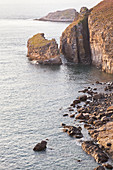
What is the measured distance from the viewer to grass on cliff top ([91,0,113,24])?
112m

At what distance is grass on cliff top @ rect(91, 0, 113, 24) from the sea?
19.5 m

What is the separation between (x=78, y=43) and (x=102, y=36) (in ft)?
49.6

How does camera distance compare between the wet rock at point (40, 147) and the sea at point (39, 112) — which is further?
the wet rock at point (40, 147)

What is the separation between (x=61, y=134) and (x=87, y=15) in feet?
264

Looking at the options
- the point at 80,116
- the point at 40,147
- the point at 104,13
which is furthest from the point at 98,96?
the point at 104,13

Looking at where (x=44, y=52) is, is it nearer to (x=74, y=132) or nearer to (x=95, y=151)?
(x=74, y=132)

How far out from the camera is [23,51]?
138 metres

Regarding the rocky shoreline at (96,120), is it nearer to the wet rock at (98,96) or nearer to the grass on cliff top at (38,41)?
the wet rock at (98,96)

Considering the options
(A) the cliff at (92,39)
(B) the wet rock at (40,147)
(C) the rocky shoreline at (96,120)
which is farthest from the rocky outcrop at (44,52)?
(B) the wet rock at (40,147)

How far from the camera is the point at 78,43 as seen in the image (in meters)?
119

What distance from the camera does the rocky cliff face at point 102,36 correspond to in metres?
102

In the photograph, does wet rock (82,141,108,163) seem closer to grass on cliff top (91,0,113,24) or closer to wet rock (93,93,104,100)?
wet rock (93,93,104,100)

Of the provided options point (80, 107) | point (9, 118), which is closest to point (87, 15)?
point (80, 107)

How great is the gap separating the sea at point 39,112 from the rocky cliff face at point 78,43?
5.07 meters
